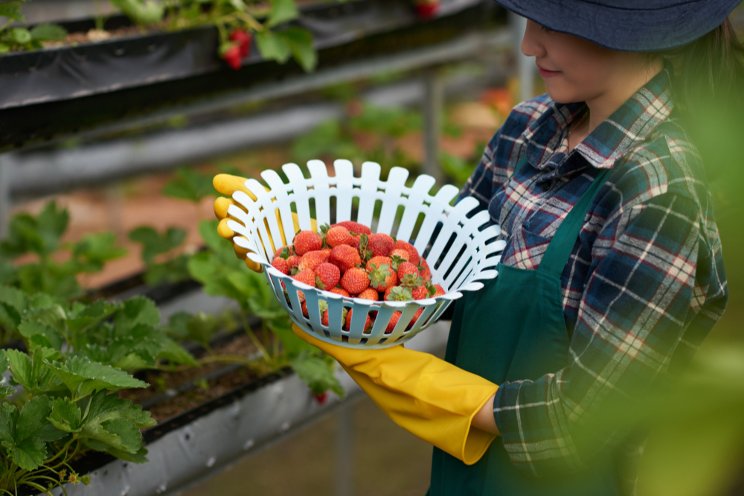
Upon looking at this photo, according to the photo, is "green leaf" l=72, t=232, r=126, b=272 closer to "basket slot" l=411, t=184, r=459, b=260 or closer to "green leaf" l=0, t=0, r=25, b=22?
"green leaf" l=0, t=0, r=25, b=22

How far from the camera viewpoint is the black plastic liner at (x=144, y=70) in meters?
1.82

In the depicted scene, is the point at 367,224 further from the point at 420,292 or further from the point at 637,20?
the point at 637,20

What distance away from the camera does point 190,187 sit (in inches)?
111

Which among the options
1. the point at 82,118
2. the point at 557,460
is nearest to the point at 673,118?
the point at 557,460

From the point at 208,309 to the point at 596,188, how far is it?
171 cm

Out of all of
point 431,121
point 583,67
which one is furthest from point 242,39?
point 431,121

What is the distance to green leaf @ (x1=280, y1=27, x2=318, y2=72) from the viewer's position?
8.15ft

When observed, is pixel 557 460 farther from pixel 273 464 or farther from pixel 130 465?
pixel 273 464

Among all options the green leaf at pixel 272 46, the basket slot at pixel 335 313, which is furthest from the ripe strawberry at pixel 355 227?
the green leaf at pixel 272 46

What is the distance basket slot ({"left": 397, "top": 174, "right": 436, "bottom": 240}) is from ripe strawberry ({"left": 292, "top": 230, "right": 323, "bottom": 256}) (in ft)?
0.56

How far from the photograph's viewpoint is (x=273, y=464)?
9.44ft

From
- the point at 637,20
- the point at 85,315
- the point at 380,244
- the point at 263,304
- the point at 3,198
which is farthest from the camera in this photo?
the point at 3,198

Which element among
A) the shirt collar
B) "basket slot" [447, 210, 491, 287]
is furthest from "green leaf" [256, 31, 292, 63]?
the shirt collar

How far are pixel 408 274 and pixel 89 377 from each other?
0.55 metres
